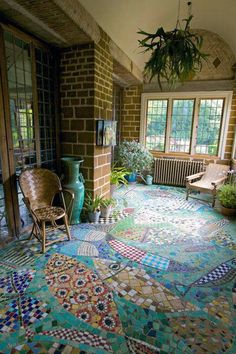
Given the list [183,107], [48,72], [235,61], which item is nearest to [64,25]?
[48,72]

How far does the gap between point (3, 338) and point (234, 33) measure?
551 cm

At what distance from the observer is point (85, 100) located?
3.00 metres

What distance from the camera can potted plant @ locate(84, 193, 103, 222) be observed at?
3139 millimetres

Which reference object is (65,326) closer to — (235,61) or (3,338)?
(3,338)

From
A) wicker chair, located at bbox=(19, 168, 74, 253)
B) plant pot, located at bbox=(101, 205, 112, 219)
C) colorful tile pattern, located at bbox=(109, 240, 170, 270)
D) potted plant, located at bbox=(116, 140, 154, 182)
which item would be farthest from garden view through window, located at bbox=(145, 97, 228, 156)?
colorful tile pattern, located at bbox=(109, 240, 170, 270)

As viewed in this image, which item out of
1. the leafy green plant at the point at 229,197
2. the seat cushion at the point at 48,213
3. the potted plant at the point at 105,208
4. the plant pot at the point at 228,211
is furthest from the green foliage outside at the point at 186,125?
the seat cushion at the point at 48,213

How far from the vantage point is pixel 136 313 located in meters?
1.59

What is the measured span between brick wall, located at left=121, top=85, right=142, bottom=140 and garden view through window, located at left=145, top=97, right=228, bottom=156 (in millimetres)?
268

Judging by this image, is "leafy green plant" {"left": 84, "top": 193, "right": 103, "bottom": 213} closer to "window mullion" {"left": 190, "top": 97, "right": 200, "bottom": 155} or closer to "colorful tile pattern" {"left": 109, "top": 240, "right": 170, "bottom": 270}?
"colorful tile pattern" {"left": 109, "top": 240, "right": 170, "bottom": 270}

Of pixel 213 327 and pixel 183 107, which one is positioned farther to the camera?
pixel 183 107

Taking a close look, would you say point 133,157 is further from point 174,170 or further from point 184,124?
point 184,124

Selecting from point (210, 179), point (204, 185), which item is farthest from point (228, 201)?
point (210, 179)

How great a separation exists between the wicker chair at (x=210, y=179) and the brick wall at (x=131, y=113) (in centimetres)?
200

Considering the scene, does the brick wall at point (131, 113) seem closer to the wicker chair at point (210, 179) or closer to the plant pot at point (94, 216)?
the wicker chair at point (210, 179)
